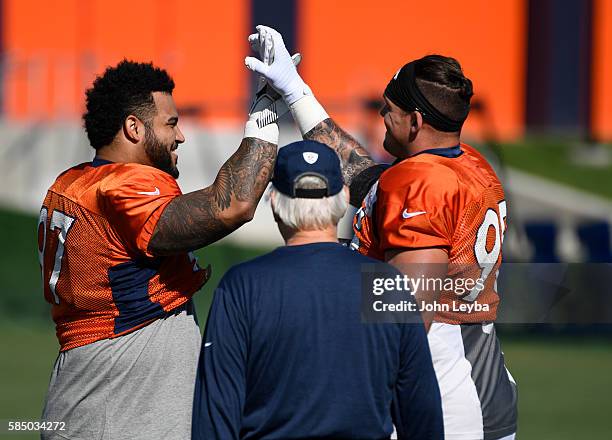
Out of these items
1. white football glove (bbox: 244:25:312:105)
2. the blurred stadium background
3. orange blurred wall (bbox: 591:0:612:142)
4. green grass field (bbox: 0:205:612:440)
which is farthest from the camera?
orange blurred wall (bbox: 591:0:612:142)

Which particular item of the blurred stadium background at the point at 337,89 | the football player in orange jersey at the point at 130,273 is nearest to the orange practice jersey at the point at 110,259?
the football player in orange jersey at the point at 130,273

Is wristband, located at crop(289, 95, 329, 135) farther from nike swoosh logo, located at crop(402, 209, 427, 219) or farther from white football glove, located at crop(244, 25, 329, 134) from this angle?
nike swoosh logo, located at crop(402, 209, 427, 219)

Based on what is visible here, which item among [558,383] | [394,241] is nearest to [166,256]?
[394,241]

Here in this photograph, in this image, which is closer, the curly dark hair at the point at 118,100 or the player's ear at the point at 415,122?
the player's ear at the point at 415,122

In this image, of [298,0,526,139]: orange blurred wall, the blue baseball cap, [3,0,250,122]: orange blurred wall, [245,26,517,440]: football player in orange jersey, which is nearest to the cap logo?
the blue baseball cap

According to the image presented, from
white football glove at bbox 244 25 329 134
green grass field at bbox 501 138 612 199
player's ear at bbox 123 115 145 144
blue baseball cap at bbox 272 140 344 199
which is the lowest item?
green grass field at bbox 501 138 612 199

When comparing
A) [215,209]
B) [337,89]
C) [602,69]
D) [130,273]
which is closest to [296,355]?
[215,209]

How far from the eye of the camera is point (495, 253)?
4219 millimetres

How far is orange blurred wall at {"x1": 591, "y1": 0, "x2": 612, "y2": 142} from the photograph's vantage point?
23562 millimetres

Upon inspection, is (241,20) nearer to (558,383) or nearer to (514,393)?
(558,383)

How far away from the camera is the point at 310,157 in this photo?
372 centimetres

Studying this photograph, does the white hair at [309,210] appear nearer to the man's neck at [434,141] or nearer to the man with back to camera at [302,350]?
the man with back to camera at [302,350]

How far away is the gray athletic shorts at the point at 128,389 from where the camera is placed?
4191 mm

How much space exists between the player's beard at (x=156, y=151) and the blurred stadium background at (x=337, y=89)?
8.60m
